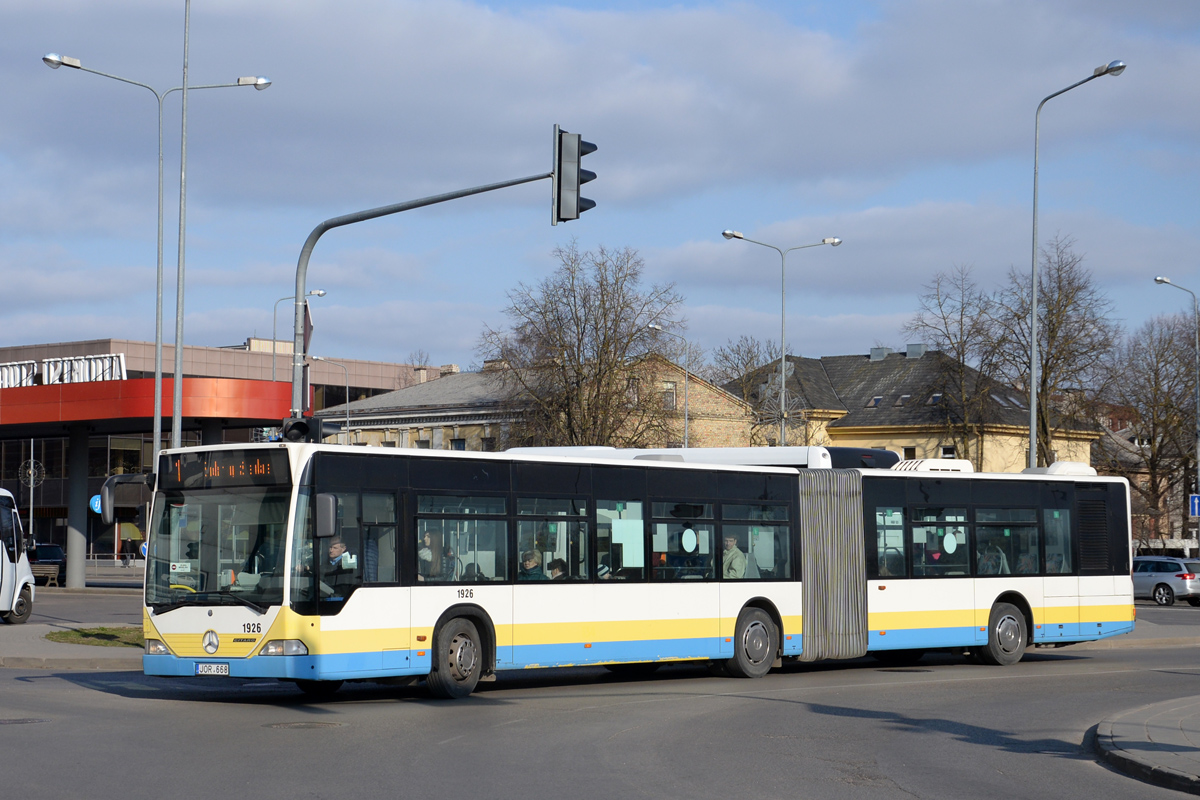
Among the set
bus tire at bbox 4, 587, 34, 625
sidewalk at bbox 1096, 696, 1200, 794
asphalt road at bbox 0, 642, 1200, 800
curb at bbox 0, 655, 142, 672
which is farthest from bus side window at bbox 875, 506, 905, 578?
bus tire at bbox 4, 587, 34, 625

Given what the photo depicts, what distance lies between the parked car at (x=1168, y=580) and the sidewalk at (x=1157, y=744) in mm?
34473

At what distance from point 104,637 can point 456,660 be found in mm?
9867

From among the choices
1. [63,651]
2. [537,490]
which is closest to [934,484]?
[537,490]

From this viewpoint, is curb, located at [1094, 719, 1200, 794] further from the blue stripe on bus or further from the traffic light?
the traffic light

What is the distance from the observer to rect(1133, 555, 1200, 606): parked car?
152ft

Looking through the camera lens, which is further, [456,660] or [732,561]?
[732,561]

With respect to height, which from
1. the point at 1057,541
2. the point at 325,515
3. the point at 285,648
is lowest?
the point at 285,648

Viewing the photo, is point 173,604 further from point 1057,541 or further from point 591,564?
point 1057,541

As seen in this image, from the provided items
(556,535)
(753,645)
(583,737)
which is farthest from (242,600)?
(753,645)

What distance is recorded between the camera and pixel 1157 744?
11.6 metres

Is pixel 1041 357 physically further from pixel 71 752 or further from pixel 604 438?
pixel 71 752

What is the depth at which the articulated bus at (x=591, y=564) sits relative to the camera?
48.2ft

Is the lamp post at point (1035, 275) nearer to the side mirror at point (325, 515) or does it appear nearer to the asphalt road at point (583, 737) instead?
the asphalt road at point (583, 737)

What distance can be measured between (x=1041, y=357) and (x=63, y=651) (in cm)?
5080
